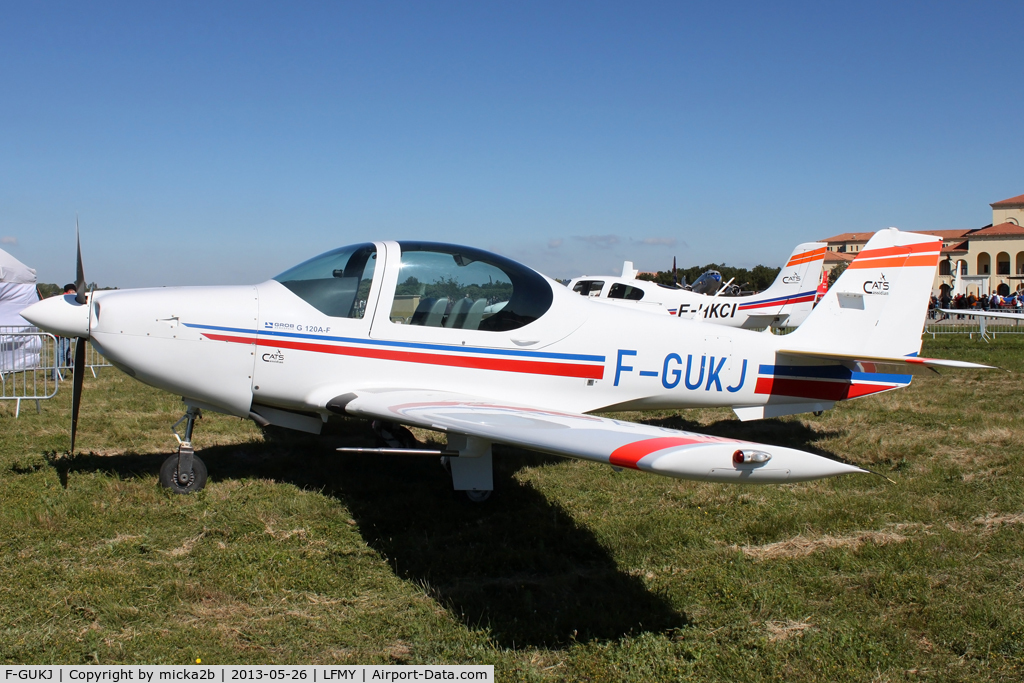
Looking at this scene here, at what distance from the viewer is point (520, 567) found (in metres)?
4.21

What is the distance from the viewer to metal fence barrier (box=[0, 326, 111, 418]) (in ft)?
28.6

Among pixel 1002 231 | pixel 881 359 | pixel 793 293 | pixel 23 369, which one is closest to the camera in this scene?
pixel 881 359

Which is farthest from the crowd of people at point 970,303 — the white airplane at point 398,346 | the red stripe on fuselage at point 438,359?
the red stripe on fuselage at point 438,359

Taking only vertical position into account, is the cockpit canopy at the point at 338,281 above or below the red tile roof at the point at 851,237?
below

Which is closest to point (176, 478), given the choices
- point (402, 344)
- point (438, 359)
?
point (402, 344)

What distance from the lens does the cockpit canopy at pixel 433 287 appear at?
16.8 feet

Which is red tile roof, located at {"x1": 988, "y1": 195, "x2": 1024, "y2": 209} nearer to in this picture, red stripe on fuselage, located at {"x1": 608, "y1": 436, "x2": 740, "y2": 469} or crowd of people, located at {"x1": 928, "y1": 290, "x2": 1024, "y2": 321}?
crowd of people, located at {"x1": 928, "y1": 290, "x2": 1024, "y2": 321}

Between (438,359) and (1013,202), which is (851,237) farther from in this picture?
(438,359)

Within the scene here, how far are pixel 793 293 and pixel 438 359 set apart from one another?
1507 cm

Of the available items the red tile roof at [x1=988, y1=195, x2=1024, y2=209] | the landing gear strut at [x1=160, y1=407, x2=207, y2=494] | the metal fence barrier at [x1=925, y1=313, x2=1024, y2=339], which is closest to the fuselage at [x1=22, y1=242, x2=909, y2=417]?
the landing gear strut at [x1=160, y1=407, x2=207, y2=494]

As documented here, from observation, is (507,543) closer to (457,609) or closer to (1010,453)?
(457,609)

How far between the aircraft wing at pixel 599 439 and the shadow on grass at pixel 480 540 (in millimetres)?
873

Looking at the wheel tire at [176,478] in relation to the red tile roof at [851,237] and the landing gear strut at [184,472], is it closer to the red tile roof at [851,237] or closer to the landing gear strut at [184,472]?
the landing gear strut at [184,472]

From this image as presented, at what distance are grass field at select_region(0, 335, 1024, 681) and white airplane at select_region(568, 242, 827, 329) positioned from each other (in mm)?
10057
